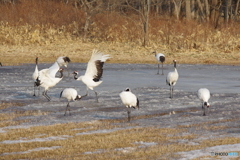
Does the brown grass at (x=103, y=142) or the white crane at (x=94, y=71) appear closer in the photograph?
the brown grass at (x=103, y=142)

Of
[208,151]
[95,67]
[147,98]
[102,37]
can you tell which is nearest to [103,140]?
[208,151]

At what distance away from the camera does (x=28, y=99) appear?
1530 centimetres

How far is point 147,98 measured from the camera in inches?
597

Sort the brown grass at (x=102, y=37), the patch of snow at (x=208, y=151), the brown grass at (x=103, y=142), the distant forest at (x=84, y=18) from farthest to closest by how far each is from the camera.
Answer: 1. the distant forest at (x=84, y=18)
2. the brown grass at (x=102, y=37)
3. the brown grass at (x=103, y=142)
4. the patch of snow at (x=208, y=151)

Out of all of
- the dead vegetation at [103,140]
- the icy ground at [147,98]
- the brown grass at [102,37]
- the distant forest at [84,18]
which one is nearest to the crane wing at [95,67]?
the icy ground at [147,98]

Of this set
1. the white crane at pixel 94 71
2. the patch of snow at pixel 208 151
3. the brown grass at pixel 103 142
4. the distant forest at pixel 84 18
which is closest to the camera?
the patch of snow at pixel 208 151

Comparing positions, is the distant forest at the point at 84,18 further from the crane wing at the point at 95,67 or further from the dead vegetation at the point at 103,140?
the dead vegetation at the point at 103,140

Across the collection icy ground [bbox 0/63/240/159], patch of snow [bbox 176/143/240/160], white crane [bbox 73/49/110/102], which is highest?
white crane [bbox 73/49/110/102]

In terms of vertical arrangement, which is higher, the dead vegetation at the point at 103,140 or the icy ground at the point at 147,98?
the icy ground at the point at 147,98

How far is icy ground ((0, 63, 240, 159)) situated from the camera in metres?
12.0

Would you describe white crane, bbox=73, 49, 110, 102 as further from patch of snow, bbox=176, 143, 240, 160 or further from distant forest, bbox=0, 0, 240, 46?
distant forest, bbox=0, 0, 240, 46

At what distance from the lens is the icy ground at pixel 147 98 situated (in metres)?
12.0

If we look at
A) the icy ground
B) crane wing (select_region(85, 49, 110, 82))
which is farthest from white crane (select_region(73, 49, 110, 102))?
the icy ground

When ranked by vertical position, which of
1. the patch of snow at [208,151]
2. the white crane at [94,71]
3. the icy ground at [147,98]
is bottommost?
the patch of snow at [208,151]
